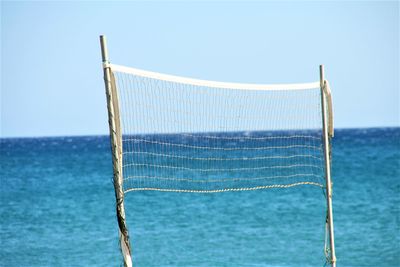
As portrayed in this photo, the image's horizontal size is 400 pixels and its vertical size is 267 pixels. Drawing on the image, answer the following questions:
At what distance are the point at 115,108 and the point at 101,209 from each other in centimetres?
1700

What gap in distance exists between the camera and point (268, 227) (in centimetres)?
2123

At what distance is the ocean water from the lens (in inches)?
695

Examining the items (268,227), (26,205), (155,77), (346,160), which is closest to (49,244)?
(268,227)

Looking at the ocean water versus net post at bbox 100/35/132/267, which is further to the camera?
the ocean water

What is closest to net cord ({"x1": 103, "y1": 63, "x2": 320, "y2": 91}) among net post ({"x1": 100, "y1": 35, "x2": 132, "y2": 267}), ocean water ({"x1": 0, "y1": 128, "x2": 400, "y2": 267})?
net post ({"x1": 100, "y1": 35, "x2": 132, "y2": 267})

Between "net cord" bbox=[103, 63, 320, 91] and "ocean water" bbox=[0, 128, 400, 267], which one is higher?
"net cord" bbox=[103, 63, 320, 91]

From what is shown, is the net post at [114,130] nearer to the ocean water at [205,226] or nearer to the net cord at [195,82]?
the net cord at [195,82]

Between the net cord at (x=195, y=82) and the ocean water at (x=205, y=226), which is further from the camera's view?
the ocean water at (x=205, y=226)

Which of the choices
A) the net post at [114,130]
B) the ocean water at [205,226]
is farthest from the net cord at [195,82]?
the ocean water at [205,226]

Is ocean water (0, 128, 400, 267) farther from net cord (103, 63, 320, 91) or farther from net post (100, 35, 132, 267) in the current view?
net post (100, 35, 132, 267)

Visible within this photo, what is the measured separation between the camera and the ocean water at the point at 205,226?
17.6 m

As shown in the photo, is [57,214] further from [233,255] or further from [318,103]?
[318,103]

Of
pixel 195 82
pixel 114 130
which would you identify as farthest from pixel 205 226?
pixel 114 130

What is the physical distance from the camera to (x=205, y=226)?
21.7 metres
